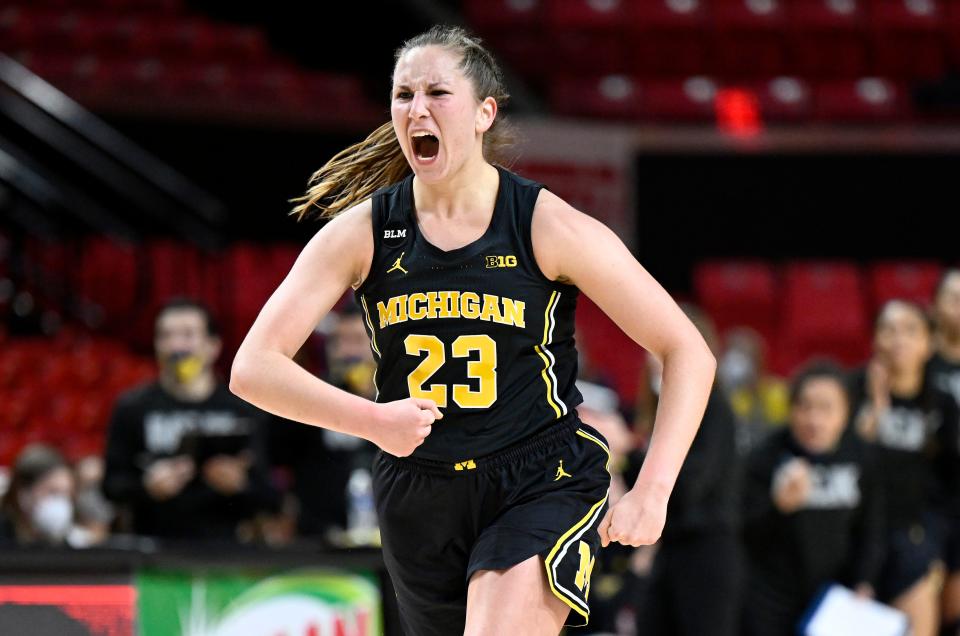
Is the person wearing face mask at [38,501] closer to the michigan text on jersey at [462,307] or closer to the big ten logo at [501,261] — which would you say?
the michigan text on jersey at [462,307]

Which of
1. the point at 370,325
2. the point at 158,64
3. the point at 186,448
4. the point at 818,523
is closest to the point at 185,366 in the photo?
the point at 186,448

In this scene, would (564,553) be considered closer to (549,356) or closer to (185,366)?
(549,356)

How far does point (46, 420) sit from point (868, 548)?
616 cm

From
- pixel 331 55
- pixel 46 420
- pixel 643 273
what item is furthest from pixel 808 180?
pixel 643 273

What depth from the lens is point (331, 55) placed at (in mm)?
15969

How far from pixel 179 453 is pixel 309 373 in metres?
3.21

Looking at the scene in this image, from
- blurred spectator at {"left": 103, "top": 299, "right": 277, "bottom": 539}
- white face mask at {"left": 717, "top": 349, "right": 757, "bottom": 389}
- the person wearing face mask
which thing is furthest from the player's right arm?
white face mask at {"left": 717, "top": 349, "right": 757, "bottom": 389}

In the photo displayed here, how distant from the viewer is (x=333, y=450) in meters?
6.89

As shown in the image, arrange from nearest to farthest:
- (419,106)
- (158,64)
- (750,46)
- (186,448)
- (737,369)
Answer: (419,106) < (186,448) < (737,369) < (158,64) < (750,46)

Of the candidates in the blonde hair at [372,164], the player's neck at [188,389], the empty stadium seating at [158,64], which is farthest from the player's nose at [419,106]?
the empty stadium seating at [158,64]

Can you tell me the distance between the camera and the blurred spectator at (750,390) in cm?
1025

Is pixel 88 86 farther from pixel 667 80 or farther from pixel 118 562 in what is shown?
pixel 118 562

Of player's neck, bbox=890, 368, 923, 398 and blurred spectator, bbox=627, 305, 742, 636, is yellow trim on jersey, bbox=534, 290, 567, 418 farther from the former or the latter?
player's neck, bbox=890, 368, 923, 398

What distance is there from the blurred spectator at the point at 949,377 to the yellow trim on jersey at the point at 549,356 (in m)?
4.56
